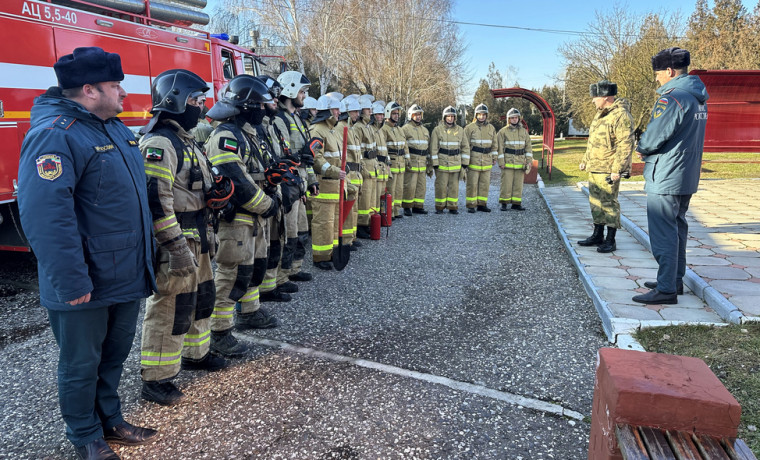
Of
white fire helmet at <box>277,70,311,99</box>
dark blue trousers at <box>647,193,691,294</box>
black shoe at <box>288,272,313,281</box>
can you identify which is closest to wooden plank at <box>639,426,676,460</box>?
dark blue trousers at <box>647,193,691,294</box>

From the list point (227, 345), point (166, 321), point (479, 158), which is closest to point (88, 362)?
point (166, 321)

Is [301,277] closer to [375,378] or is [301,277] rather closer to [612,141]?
[375,378]

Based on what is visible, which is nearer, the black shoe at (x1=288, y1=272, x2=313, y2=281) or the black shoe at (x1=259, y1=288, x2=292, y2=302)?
the black shoe at (x1=259, y1=288, x2=292, y2=302)

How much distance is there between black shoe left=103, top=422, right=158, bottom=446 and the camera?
2783 millimetres

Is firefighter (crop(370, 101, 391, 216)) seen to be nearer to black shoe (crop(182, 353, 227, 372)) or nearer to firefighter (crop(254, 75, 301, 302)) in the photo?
firefighter (crop(254, 75, 301, 302))

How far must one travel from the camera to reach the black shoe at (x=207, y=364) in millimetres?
3676

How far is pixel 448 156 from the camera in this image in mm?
10172

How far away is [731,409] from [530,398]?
1697mm

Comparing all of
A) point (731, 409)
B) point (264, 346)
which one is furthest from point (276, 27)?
point (731, 409)

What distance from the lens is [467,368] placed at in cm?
368

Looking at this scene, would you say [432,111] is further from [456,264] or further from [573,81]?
[456,264]

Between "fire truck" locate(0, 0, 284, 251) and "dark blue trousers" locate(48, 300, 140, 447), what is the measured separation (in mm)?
3722

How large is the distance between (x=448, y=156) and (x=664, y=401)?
8724 millimetres

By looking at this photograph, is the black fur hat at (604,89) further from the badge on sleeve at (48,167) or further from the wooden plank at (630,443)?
the badge on sleeve at (48,167)
